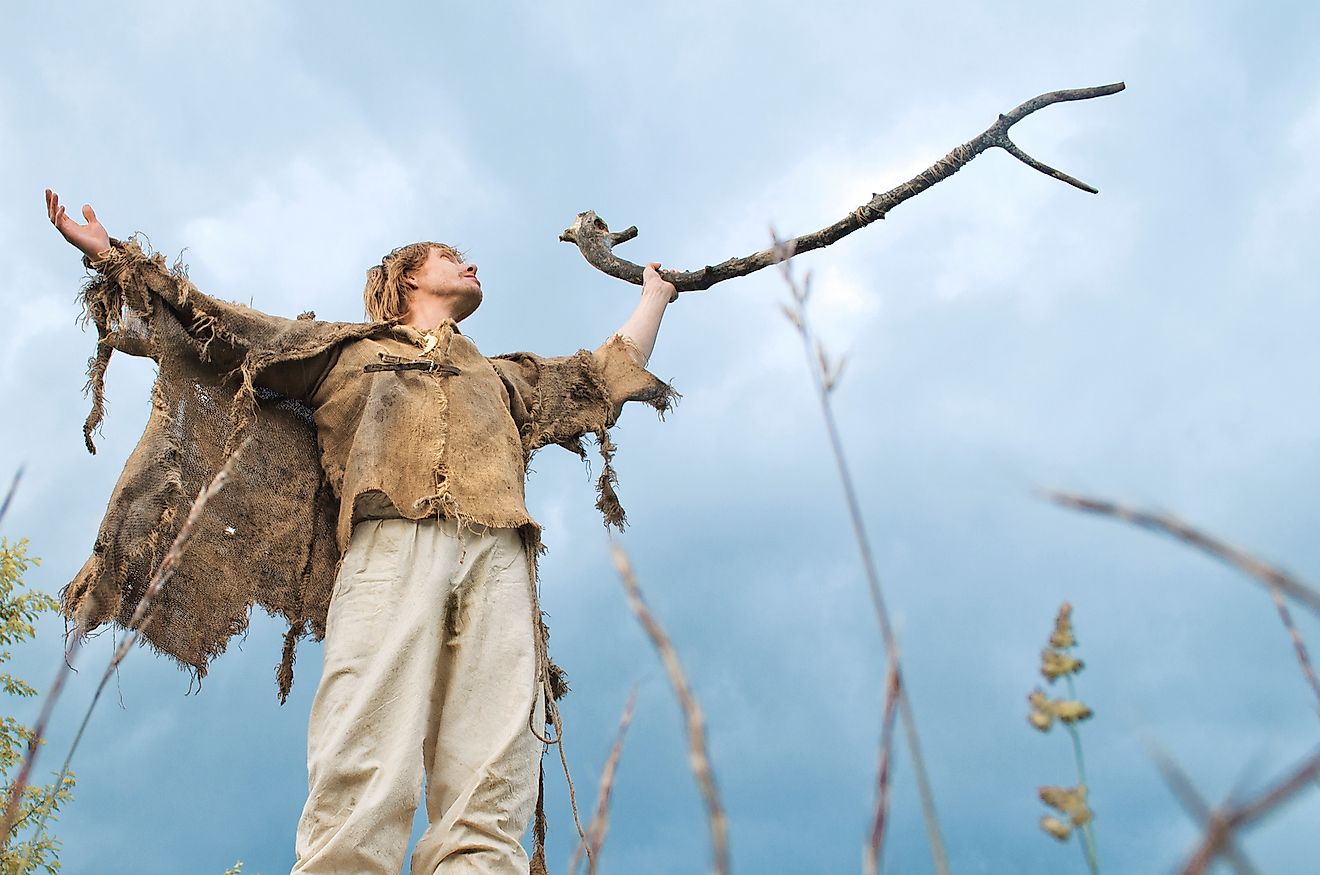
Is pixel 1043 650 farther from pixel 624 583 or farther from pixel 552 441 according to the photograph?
pixel 552 441

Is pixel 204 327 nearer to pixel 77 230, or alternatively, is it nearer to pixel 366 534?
pixel 77 230

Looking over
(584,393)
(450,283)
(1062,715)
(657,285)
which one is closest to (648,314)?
(657,285)

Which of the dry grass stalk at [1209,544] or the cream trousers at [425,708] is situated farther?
the cream trousers at [425,708]

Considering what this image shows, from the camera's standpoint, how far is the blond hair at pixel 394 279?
356cm

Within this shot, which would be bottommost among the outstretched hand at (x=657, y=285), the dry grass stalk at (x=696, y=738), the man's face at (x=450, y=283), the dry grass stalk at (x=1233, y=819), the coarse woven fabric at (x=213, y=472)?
the dry grass stalk at (x=1233, y=819)

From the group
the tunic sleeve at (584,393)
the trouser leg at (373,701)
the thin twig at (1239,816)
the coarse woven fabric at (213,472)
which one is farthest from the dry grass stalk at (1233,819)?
the tunic sleeve at (584,393)

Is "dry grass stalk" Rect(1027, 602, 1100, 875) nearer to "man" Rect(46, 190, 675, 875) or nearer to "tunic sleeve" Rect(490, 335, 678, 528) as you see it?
"man" Rect(46, 190, 675, 875)

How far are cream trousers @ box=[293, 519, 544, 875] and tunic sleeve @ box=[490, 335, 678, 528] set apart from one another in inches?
24.1

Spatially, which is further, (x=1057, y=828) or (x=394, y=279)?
A: (x=394, y=279)

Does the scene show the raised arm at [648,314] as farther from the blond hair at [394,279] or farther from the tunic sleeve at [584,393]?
the blond hair at [394,279]

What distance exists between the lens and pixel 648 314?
148 inches

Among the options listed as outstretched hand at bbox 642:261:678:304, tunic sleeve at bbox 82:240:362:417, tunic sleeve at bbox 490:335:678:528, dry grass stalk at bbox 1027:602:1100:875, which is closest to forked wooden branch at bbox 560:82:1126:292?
outstretched hand at bbox 642:261:678:304

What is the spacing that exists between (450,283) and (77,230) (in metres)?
0.99

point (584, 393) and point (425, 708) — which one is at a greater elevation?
point (584, 393)
